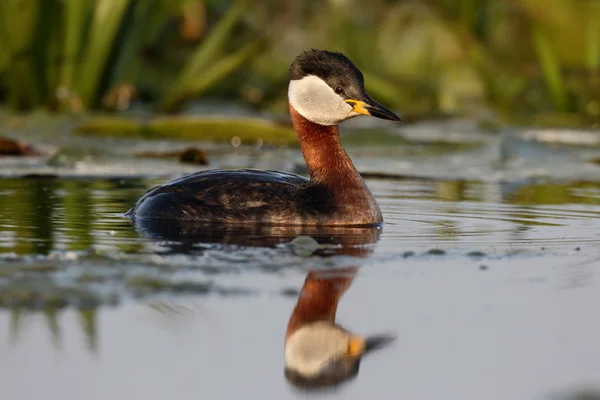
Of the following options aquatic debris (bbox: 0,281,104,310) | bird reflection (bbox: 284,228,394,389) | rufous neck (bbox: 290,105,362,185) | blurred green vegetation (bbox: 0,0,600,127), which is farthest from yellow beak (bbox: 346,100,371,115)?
blurred green vegetation (bbox: 0,0,600,127)

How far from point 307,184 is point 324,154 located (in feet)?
0.91

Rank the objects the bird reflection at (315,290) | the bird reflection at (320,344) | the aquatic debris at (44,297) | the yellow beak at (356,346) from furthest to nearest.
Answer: the aquatic debris at (44,297), the yellow beak at (356,346), the bird reflection at (315,290), the bird reflection at (320,344)

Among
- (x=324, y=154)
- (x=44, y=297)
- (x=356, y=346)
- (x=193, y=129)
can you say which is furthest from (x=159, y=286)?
(x=193, y=129)

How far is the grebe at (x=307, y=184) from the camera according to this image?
805 cm

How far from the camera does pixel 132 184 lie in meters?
10.9

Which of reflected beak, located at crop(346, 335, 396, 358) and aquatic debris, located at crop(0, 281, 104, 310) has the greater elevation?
aquatic debris, located at crop(0, 281, 104, 310)

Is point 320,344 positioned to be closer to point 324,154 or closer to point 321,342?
point 321,342

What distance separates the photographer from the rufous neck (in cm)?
834

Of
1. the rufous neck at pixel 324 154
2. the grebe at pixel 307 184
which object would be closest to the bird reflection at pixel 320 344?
the grebe at pixel 307 184

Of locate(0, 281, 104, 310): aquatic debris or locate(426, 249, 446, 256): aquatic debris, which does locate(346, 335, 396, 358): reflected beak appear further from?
locate(426, 249, 446, 256): aquatic debris

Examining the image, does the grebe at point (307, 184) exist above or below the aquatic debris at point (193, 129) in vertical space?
below

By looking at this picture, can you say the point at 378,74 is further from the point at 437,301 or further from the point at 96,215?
the point at 437,301

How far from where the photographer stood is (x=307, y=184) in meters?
8.35

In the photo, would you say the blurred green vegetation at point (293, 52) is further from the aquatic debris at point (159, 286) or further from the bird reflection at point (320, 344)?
the bird reflection at point (320, 344)
